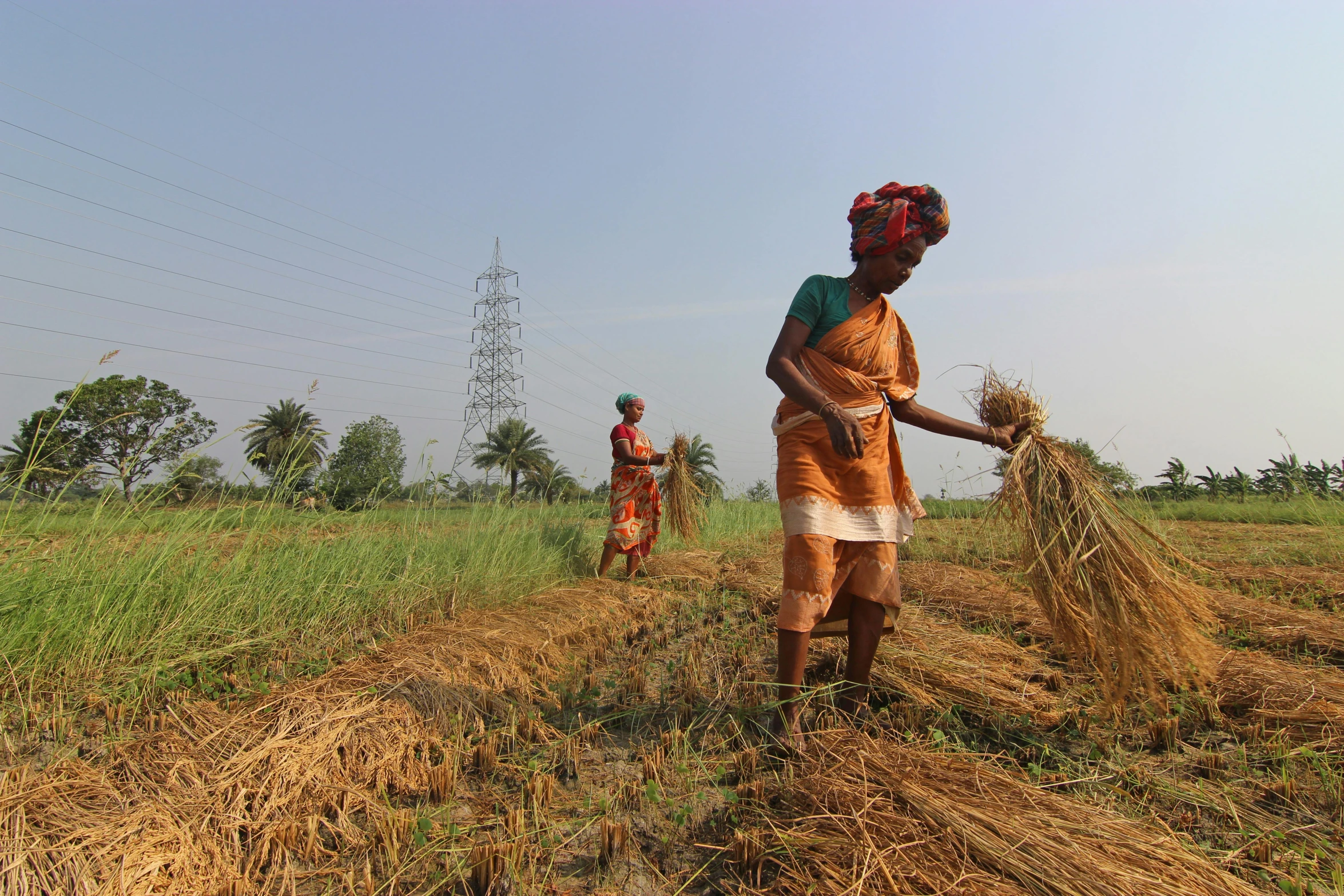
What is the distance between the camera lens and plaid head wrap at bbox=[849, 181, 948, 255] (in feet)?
7.77

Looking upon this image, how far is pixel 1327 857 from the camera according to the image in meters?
1.51

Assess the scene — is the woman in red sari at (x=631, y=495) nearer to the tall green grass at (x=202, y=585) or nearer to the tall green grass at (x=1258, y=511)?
the tall green grass at (x=202, y=585)

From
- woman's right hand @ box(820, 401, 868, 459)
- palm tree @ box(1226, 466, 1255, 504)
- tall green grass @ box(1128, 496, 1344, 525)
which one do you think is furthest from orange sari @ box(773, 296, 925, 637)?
palm tree @ box(1226, 466, 1255, 504)

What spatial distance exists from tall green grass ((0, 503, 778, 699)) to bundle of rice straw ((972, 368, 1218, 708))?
299 cm

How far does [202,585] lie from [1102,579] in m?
3.47

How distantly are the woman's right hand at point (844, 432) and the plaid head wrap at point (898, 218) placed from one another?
65 cm

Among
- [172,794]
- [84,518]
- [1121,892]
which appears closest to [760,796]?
[1121,892]

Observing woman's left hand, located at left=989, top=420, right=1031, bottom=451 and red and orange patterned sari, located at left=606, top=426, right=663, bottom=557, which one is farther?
red and orange patterned sari, located at left=606, top=426, right=663, bottom=557

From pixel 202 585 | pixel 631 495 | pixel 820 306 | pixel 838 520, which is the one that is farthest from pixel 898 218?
pixel 631 495

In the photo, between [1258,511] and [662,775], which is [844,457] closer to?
[662,775]

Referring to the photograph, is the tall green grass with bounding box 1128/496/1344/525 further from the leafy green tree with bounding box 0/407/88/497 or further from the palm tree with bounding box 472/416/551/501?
the palm tree with bounding box 472/416/551/501

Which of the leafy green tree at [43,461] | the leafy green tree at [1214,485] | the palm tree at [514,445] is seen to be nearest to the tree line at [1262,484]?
the leafy green tree at [1214,485]

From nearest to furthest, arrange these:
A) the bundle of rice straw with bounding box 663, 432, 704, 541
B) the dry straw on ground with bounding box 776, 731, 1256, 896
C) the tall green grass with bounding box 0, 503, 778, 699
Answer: the dry straw on ground with bounding box 776, 731, 1256, 896 → the tall green grass with bounding box 0, 503, 778, 699 → the bundle of rice straw with bounding box 663, 432, 704, 541

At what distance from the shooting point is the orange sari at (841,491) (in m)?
2.28
